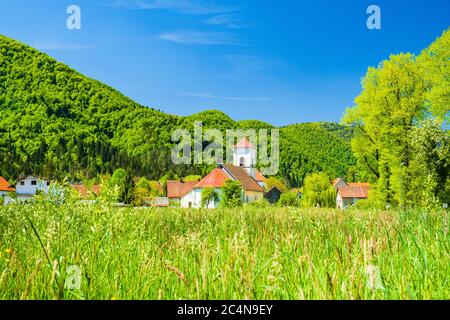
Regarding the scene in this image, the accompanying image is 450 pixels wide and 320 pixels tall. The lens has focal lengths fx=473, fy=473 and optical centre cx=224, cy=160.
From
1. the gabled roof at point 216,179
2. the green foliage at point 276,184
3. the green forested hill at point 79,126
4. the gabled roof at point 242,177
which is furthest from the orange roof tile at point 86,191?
the green foliage at point 276,184

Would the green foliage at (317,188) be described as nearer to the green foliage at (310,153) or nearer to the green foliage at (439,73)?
the green foliage at (439,73)

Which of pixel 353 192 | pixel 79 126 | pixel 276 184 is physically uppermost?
pixel 79 126

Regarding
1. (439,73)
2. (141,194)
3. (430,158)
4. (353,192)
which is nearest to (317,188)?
(141,194)

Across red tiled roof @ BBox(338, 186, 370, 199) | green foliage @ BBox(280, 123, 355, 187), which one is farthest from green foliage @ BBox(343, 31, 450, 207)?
green foliage @ BBox(280, 123, 355, 187)

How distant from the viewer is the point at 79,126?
8369cm

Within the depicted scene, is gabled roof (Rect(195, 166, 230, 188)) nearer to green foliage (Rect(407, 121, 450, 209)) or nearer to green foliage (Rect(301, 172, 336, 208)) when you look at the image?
green foliage (Rect(301, 172, 336, 208))

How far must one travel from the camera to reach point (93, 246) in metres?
3.06

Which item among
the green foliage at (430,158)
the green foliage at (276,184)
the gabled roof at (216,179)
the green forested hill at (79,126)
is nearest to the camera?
the green foliage at (430,158)

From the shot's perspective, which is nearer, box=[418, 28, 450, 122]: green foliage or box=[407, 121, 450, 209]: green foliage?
box=[418, 28, 450, 122]: green foliage

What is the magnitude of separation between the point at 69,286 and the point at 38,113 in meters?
84.7

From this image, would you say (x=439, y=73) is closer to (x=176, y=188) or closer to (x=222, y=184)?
(x=222, y=184)

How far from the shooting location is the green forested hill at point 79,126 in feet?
268

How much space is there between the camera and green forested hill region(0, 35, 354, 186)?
81.6 metres

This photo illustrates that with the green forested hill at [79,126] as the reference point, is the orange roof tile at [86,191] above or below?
below
